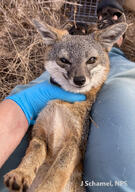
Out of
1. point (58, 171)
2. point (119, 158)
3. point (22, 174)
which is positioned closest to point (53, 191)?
point (58, 171)

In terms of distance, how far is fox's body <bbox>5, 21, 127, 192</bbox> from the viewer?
1.91 meters

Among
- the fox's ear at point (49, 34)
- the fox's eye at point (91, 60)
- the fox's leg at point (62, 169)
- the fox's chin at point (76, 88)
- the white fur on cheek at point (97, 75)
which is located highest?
the fox's ear at point (49, 34)

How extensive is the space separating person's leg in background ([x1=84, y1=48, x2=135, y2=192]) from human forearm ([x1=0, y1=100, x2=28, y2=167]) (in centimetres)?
82

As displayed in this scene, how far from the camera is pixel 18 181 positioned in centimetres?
168

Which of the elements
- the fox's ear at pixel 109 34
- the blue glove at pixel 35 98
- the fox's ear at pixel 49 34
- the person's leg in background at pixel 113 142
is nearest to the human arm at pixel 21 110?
the blue glove at pixel 35 98

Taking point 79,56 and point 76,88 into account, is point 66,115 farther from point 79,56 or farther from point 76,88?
point 79,56

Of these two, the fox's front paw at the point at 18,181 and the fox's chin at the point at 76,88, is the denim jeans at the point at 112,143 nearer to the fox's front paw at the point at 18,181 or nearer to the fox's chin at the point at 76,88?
the fox's chin at the point at 76,88

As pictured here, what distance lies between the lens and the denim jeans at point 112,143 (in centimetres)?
172

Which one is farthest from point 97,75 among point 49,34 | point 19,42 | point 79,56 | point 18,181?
point 19,42

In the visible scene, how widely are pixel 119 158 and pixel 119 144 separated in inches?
4.7

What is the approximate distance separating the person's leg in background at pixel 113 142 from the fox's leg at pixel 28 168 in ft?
1.56

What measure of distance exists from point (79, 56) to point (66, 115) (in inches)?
25.7

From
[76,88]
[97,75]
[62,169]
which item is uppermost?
[97,75]

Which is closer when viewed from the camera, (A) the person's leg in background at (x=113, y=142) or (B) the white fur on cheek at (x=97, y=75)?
(A) the person's leg in background at (x=113, y=142)
